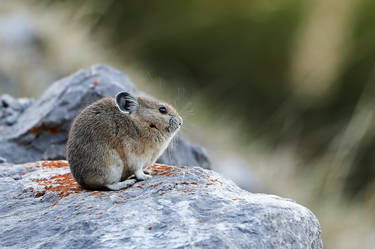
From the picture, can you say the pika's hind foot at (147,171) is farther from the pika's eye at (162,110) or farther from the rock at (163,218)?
the pika's eye at (162,110)

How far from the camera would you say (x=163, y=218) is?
3766mm

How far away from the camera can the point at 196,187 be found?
4.32 m

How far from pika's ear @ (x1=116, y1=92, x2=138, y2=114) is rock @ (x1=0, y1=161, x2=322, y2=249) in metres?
0.71

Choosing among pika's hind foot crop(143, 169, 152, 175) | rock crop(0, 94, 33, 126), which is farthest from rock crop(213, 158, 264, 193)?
pika's hind foot crop(143, 169, 152, 175)

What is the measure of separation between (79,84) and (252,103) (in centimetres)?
382

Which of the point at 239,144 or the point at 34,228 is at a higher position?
the point at 239,144

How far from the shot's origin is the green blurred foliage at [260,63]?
9969 millimetres

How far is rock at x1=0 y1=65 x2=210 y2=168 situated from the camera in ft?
24.4

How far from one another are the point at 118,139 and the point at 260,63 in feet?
20.0

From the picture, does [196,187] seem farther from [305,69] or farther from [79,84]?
[305,69]

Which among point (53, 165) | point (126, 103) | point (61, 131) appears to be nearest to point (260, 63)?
point (61, 131)

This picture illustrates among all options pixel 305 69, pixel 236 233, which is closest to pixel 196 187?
pixel 236 233

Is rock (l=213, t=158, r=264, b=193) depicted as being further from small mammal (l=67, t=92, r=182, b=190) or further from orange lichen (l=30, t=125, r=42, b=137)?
small mammal (l=67, t=92, r=182, b=190)

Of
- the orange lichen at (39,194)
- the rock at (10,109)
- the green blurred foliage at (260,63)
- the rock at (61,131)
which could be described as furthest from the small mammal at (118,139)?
the green blurred foliage at (260,63)
